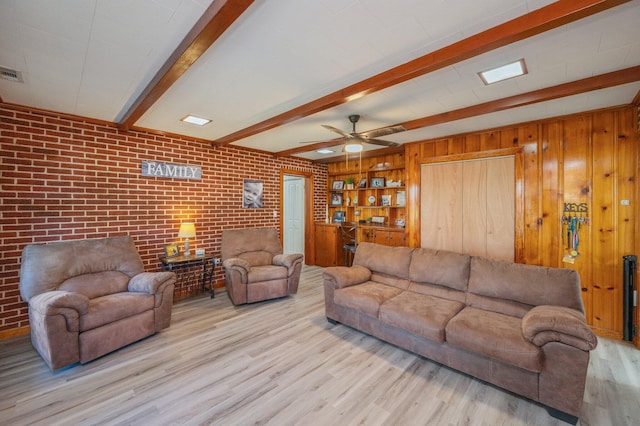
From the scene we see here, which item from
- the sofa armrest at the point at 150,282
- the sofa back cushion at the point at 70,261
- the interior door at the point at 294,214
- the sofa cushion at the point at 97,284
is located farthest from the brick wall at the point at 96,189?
the interior door at the point at 294,214

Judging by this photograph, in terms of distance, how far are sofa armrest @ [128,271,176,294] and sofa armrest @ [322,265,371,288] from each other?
1845 mm

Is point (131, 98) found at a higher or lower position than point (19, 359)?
higher

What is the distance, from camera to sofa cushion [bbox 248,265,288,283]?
12.6 ft

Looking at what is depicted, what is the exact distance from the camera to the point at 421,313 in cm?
249

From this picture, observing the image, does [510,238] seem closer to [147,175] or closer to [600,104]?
[600,104]

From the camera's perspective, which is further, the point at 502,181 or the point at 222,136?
the point at 222,136

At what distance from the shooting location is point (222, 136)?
4.30m

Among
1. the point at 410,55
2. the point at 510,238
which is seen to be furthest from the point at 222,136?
the point at 510,238

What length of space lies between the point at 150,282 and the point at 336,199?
450cm

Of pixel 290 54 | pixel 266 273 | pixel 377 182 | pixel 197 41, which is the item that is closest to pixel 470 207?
pixel 377 182

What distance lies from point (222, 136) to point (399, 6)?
3450mm

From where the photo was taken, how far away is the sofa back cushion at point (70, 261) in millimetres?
2645

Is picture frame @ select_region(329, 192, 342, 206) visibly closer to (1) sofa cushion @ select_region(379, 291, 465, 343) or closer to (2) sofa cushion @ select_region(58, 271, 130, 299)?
(1) sofa cushion @ select_region(379, 291, 465, 343)

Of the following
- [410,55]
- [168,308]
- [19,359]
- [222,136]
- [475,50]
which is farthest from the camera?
[222,136]
